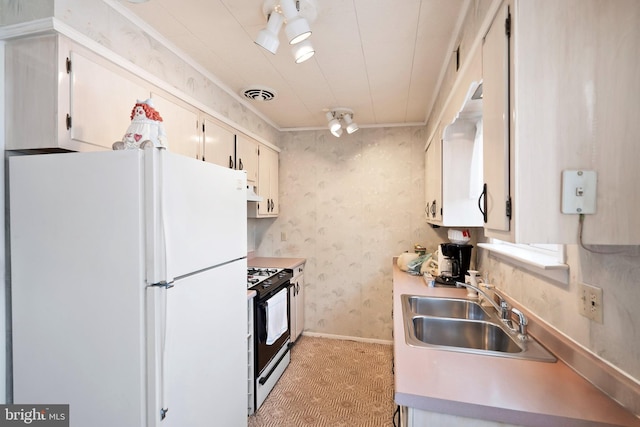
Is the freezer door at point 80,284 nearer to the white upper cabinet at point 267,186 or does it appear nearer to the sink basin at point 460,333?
the sink basin at point 460,333

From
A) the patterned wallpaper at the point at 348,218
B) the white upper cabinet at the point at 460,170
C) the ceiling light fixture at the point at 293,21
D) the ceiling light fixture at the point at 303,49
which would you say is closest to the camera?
the ceiling light fixture at the point at 293,21

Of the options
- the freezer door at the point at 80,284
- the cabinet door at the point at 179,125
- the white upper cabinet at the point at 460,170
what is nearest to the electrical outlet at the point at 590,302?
the white upper cabinet at the point at 460,170

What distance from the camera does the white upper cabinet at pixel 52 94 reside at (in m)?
1.18

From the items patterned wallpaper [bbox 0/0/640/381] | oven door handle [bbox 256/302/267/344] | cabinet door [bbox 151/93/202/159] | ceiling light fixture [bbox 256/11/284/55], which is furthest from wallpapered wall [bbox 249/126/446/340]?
ceiling light fixture [bbox 256/11/284/55]

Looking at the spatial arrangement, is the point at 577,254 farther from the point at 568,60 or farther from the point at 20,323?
the point at 20,323

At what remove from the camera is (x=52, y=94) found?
1172 millimetres

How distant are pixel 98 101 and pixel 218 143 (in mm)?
936

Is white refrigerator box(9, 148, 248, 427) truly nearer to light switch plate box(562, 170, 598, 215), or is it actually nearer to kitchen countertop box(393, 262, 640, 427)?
kitchen countertop box(393, 262, 640, 427)

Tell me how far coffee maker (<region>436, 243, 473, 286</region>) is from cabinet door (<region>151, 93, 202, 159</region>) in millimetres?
1979

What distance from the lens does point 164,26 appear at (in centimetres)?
161

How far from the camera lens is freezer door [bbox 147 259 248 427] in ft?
3.57

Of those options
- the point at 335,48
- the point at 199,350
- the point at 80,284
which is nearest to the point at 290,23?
the point at 335,48

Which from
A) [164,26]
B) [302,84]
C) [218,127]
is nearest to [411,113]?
[302,84]

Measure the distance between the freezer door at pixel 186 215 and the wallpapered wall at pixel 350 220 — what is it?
193cm
